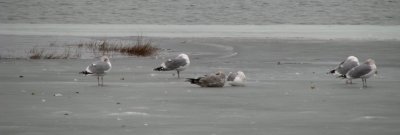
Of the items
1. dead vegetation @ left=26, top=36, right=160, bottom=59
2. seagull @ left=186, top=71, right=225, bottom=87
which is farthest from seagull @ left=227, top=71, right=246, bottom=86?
dead vegetation @ left=26, top=36, right=160, bottom=59

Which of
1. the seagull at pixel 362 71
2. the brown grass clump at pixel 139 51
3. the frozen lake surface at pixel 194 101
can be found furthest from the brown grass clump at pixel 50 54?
the seagull at pixel 362 71

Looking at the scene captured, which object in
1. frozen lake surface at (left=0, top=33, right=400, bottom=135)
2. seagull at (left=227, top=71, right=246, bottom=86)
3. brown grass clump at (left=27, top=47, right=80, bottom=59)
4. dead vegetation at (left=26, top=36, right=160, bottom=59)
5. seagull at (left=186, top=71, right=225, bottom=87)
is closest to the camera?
frozen lake surface at (left=0, top=33, right=400, bottom=135)

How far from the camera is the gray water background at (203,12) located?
7444 centimetres

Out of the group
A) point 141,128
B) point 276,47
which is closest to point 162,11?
point 276,47

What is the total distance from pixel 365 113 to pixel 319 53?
60.5 ft

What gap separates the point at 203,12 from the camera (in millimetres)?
82750

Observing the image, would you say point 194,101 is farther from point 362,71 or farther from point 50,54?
point 50,54

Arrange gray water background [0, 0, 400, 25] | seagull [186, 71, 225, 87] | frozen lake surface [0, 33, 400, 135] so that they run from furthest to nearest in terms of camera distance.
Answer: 1. gray water background [0, 0, 400, 25]
2. seagull [186, 71, 225, 87]
3. frozen lake surface [0, 33, 400, 135]

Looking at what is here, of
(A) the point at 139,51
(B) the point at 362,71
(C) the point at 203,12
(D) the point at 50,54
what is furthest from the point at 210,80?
(C) the point at 203,12

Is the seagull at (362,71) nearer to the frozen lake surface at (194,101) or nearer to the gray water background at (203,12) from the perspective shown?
the frozen lake surface at (194,101)

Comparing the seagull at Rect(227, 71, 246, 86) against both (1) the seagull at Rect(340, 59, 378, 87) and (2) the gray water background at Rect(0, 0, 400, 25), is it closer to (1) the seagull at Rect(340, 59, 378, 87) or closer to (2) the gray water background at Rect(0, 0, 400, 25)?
(1) the seagull at Rect(340, 59, 378, 87)

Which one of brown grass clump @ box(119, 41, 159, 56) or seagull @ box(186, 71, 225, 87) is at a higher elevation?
seagull @ box(186, 71, 225, 87)

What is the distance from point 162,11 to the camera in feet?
279

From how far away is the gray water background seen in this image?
74438mm
